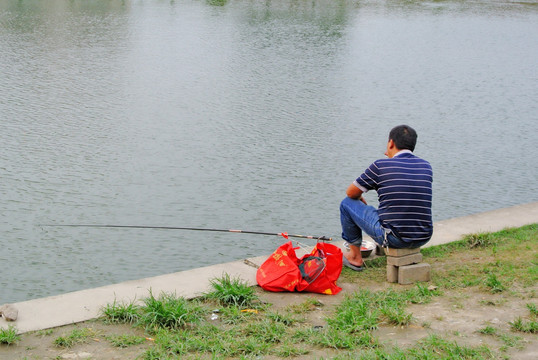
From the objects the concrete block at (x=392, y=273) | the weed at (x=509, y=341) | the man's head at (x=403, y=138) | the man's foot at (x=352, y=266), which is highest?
the man's head at (x=403, y=138)

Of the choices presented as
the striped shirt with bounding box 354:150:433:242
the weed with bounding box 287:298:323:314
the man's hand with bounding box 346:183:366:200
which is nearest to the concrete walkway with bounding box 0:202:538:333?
the weed with bounding box 287:298:323:314

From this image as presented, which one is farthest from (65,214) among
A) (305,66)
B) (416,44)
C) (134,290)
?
(416,44)

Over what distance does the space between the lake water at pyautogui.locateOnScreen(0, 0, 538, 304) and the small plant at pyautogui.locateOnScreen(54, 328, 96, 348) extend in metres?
1.61

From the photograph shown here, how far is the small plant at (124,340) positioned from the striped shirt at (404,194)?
186 cm

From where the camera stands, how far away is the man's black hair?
513cm

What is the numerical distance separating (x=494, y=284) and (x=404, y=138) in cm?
112

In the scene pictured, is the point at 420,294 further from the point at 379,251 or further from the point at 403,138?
the point at 403,138

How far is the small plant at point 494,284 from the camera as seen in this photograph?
4828 mm

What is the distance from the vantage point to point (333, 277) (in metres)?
5.02

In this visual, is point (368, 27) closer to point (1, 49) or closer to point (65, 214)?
point (1, 49)

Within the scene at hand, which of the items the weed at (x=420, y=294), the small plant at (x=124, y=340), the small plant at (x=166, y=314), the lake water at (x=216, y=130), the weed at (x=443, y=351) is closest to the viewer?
the weed at (x=443, y=351)

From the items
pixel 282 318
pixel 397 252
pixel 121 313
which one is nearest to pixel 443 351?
pixel 282 318

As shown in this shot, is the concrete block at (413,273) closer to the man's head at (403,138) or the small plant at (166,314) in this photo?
the man's head at (403,138)

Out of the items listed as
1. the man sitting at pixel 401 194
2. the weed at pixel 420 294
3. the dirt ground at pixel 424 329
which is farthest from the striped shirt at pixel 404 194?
the dirt ground at pixel 424 329
